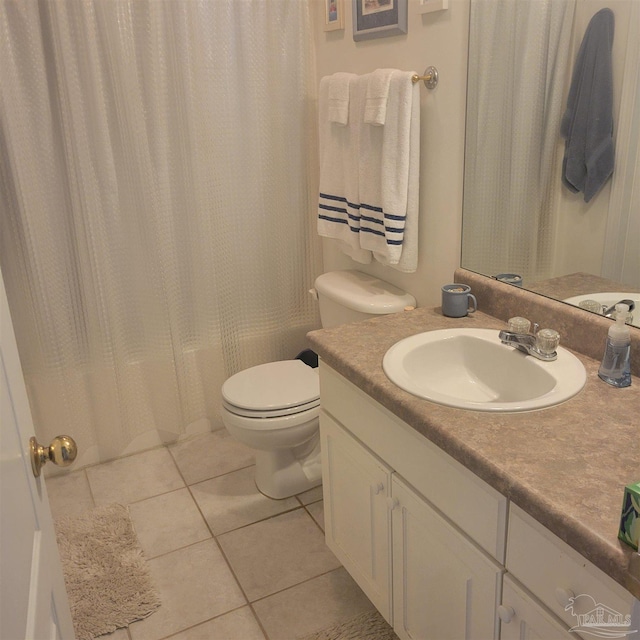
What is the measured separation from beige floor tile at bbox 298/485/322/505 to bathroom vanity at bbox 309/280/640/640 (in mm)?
583

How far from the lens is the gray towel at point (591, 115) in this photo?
4.29 ft

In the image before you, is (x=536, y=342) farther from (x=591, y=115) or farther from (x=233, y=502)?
(x=233, y=502)

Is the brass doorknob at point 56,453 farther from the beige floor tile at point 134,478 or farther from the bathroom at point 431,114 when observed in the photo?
the beige floor tile at point 134,478

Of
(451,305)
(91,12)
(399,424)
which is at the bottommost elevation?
(399,424)

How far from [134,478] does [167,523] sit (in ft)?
1.14

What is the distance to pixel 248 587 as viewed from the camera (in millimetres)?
1928

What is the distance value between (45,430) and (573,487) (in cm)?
208

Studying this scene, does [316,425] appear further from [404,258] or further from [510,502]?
[510,502]

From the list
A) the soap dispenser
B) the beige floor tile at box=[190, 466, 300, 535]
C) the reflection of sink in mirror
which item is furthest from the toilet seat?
the soap dispenser

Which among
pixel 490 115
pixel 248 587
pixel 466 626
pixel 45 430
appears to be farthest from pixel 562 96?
pixel 45 430

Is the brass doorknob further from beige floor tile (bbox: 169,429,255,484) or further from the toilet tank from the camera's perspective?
beige floor tile (bbox: 169,429,255,484)

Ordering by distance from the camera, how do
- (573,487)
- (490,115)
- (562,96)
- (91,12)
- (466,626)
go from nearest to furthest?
(573,487) < (466,626) < (562,96) < (490,115) < (91,12)

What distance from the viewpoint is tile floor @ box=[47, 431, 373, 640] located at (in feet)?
5.94

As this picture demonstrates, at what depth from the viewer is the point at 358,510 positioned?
1.61m
